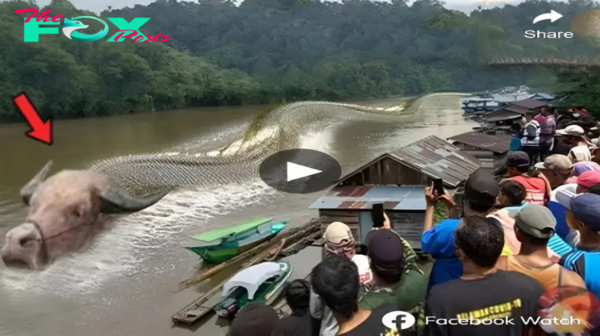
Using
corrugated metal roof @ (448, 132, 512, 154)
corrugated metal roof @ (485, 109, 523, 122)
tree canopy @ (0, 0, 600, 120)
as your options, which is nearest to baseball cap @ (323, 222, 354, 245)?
corrugated metal roof @ (448, 132, 512, 154)

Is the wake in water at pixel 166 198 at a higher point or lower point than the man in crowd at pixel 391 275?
lower

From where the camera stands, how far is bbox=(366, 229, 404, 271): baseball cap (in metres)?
2.72

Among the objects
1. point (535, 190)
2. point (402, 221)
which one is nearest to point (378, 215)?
point (535, 190)

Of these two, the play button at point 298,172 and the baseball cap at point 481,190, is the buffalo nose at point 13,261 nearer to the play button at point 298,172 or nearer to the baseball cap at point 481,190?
the play button at point 298,172

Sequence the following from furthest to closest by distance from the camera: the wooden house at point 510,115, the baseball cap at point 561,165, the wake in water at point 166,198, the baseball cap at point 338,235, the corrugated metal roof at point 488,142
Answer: the wooden house at point 510,115 → the corrugated metal roof at point 488,142 → the wake in water at point 166,198 → the baseball cap at point 561,165 → the baseball cap at point 338,235

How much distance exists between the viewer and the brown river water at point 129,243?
8195mm

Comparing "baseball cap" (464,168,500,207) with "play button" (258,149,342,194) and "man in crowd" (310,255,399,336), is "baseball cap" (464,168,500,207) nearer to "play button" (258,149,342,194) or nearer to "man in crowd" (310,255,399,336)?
"man in crowd" (310,255,399,336)

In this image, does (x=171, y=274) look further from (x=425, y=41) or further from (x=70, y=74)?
(x=425, y=41)

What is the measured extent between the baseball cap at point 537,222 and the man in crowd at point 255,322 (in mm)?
1255

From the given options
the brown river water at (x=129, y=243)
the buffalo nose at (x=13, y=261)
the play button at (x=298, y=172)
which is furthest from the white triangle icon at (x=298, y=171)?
the buffalo nose at (x=13, y=261)

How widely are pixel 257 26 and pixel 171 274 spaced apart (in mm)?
48640

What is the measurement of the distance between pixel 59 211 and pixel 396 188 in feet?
17.2

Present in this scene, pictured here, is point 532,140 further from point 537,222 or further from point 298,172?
point 298,172

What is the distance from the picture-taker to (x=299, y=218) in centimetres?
1250
